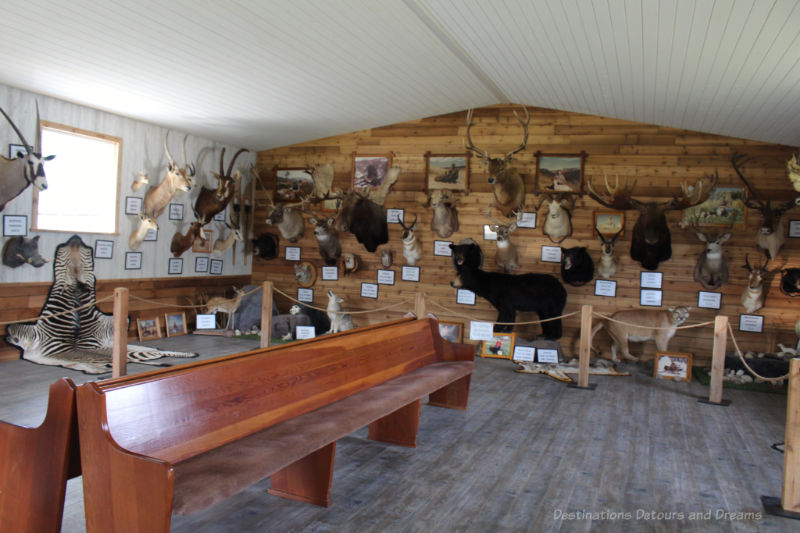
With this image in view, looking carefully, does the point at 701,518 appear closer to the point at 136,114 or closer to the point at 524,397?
the point at 524,397

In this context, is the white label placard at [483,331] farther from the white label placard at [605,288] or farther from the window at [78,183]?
the window at [78,183]

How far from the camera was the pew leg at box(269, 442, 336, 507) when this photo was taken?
3.27 m

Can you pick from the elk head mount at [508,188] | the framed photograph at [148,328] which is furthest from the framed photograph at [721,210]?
the framed photograph at [148,328]

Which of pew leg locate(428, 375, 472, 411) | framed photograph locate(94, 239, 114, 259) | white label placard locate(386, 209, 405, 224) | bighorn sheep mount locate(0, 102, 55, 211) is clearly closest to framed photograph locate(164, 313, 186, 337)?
framed photograph locate(94, 239, 114, 259)

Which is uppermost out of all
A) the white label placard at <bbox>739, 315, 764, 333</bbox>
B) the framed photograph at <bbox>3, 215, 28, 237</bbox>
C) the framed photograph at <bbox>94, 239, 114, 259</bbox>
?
the framed photograph at <bbox>3, 215, 28, 237</bbox>

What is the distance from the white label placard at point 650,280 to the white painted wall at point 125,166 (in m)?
6.68

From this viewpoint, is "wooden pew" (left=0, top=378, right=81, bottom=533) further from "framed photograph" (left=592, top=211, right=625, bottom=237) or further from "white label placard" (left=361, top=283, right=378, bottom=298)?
"framed photograph" (left=592, top=211, right=625, bottom=237)

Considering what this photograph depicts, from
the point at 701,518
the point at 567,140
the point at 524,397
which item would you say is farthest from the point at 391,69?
the point at 701,518

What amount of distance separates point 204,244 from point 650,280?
22.8 ft

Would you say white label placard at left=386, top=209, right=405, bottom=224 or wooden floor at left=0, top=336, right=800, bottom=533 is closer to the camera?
wooden floor at left=0, top=336, right=800, bottom=533

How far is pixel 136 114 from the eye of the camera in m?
7.85

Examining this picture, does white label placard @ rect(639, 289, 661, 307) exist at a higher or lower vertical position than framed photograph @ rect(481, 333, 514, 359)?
higher

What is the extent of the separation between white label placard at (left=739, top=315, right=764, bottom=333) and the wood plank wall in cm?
772

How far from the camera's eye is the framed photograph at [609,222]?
27.5 feet
